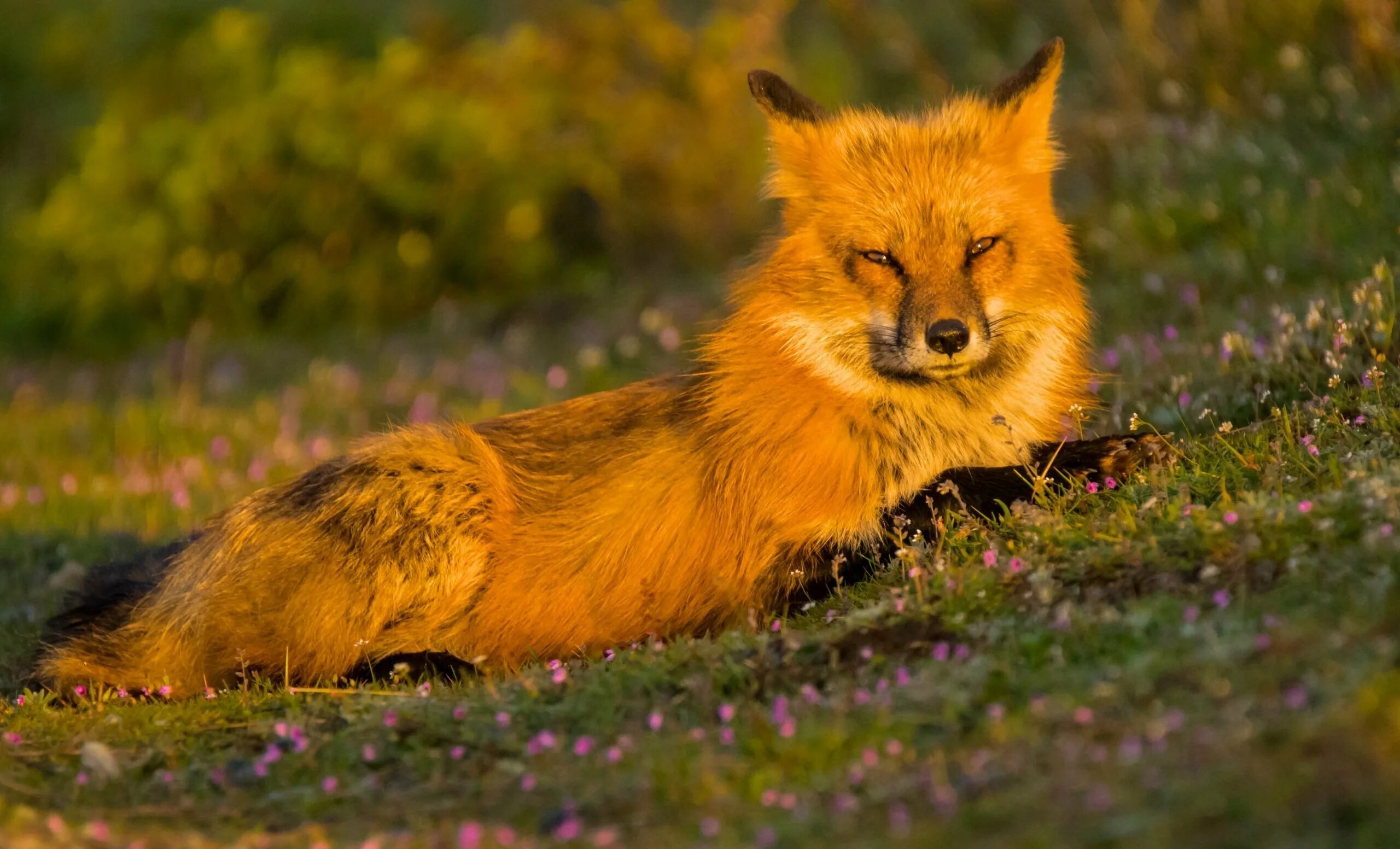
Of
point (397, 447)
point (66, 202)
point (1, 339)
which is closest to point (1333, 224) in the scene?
point (397, 447)

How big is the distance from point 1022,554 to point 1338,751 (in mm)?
1947

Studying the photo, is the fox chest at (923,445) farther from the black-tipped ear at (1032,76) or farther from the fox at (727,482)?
the black-tipped ear at (1032,76)

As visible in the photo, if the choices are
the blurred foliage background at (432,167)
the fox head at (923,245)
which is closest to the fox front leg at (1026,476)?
the fox head at (923,245)

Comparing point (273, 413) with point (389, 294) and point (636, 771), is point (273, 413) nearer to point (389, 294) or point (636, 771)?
point (389, 294)

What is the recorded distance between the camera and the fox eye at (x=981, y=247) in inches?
235

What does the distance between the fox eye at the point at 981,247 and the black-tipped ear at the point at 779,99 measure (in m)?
0.96

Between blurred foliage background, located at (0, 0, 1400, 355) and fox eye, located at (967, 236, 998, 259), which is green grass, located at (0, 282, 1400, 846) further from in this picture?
blurred foliage background, located at (0, 0, 1400, 355)

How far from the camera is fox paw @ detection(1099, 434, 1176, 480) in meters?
5.79

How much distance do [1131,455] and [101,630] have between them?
443cm

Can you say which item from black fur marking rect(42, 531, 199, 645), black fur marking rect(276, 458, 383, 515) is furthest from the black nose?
black fur marking rect(42, 531, 199, 645)

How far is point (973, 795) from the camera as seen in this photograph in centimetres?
356

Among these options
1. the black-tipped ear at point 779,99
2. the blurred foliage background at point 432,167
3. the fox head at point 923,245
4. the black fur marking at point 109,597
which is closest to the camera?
the fox head at point 923,245

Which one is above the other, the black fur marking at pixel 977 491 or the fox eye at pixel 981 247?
the fox eye at pixel 981 247

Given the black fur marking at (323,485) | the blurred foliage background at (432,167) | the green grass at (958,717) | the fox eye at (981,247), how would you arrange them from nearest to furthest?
the green grass at (958,717) < the fox eye at (981,247) < the black fur marking at (323,485) < the blurred foliage background at (432,167)
